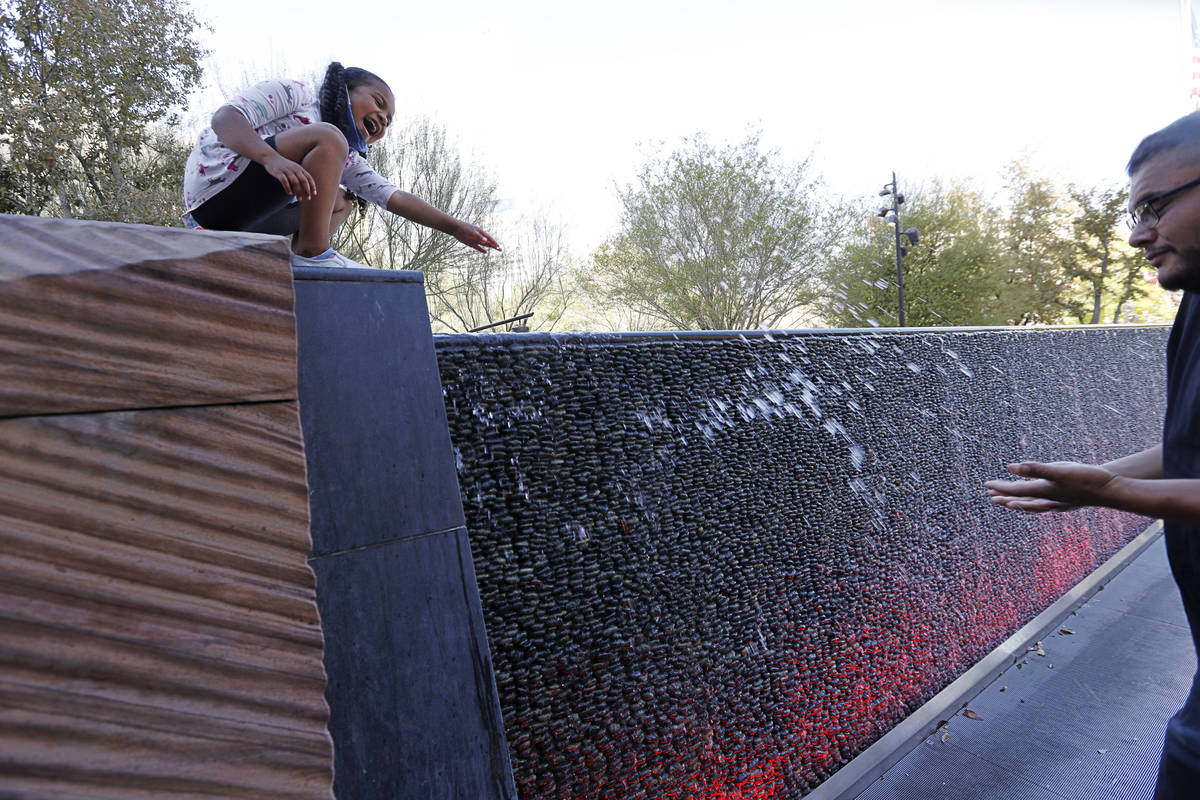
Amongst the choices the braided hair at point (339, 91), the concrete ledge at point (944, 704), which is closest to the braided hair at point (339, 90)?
the braided hair at point (339, 91)

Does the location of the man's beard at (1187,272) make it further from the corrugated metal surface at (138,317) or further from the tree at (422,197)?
the tree at (422,197)

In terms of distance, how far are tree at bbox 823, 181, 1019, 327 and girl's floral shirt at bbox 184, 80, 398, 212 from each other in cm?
2230

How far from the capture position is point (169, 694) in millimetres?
562

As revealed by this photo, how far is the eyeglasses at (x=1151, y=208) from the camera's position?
1.51 metres

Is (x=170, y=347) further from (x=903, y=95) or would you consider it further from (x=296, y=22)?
(x=903, y=95)

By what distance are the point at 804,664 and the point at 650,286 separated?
71.0 feet

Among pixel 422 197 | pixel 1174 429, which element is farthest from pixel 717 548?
pixel 422 197

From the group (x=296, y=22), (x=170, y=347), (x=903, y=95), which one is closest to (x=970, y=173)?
(x=903, y=95)

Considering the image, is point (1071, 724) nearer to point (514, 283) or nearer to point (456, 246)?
point (456, 246)

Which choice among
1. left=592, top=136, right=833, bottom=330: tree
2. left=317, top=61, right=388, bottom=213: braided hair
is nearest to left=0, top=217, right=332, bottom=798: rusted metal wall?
left=317, top=61, right=388, bottom=213: braided hair

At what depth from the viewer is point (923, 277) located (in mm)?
22531

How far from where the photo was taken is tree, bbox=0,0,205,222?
13.8 m

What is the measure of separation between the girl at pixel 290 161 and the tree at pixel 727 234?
65.7ft

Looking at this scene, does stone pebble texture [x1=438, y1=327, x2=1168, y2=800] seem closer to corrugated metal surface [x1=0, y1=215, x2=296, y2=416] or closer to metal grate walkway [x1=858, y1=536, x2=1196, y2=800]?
metal grate walkway [x1=858, y1=536, x2=1196, y2=800]
